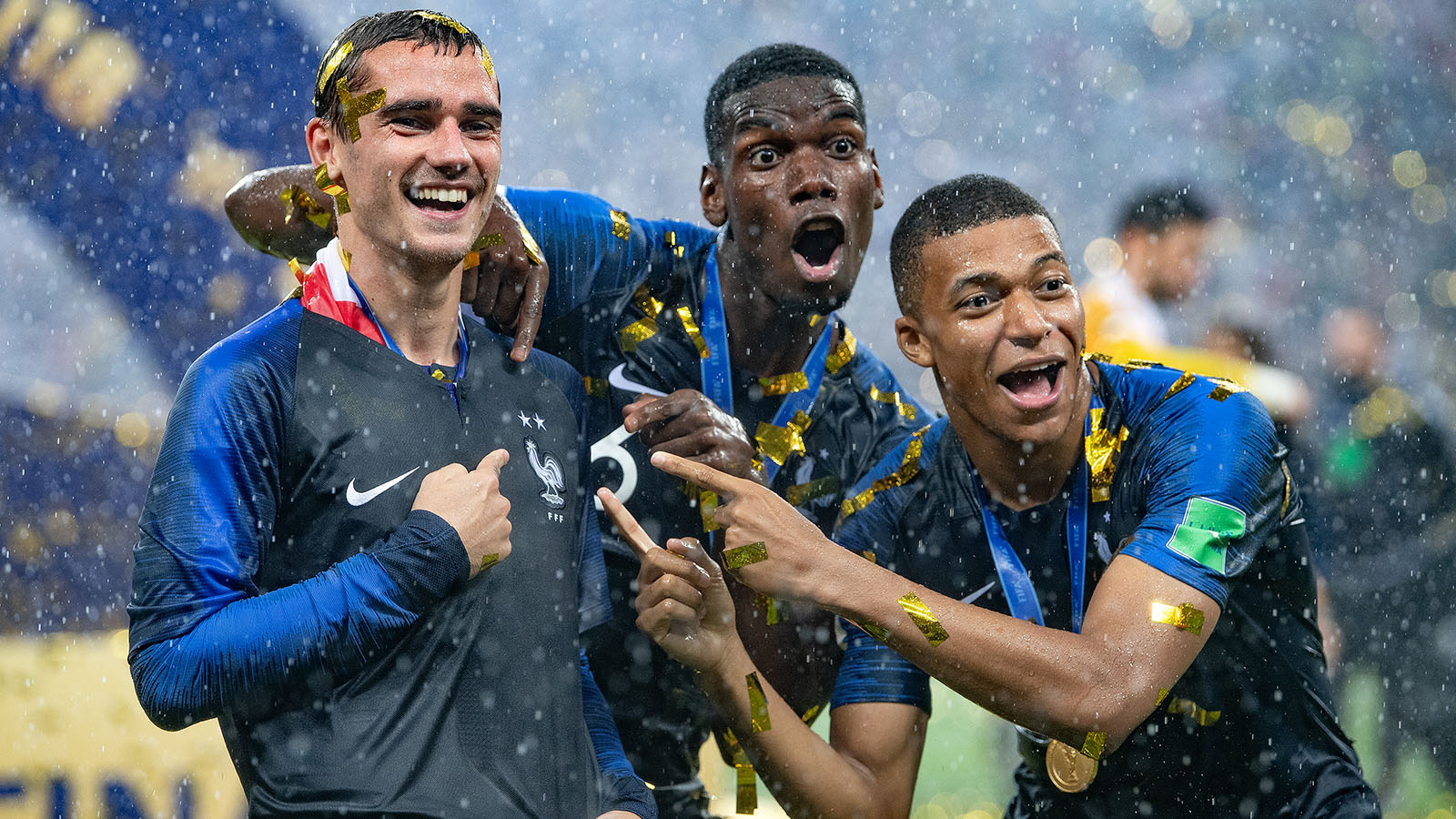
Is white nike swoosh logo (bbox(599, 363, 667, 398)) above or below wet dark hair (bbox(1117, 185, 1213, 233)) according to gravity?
below

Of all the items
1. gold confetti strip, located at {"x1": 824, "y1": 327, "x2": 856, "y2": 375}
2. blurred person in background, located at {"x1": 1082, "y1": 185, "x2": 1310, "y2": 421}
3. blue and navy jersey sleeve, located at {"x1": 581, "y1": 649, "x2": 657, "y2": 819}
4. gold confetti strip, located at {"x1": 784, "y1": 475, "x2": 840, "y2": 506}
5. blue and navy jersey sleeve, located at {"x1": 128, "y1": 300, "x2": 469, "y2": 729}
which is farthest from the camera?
blurred person in background, located at {"x1": 1082, "y1": 185, "x2": 1310, "y2": 421}

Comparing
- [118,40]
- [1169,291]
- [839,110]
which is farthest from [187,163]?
[1169,291]

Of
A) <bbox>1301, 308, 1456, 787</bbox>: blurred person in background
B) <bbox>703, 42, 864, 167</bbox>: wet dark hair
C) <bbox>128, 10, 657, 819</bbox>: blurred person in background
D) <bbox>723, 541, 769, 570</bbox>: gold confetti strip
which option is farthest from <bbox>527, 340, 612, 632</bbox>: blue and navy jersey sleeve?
<bbox>1301, 308, 1456, 787</bbox>: blurred person in background

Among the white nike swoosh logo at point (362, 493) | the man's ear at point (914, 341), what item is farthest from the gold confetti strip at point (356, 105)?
the man's ear at point (914, 341)

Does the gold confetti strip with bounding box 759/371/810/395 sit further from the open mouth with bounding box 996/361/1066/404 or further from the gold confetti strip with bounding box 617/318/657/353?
the open mouth with bounding box 996/361/1066/404

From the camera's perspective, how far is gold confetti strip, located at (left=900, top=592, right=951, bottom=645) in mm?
2871

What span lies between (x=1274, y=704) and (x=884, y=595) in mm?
1051

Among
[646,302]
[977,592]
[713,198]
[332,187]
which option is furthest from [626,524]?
[713,198]

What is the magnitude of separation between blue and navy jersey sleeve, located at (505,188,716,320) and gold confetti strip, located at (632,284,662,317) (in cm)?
4

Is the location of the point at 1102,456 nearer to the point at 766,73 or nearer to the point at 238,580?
the point at 766,73

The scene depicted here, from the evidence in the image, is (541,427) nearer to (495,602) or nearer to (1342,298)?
(495,602)

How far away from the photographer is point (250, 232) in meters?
3.92

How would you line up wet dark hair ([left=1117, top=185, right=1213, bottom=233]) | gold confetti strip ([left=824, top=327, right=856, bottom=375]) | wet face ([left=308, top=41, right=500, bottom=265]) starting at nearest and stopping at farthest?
wet face ([left=308, top=41, right=500, bottom=265]), gold confetti strip ([left=824, top=327, right=856, bottom=375]), wet dark hair ([left=1117, top=185, right=1213, bottom=233])

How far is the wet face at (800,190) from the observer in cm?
393
